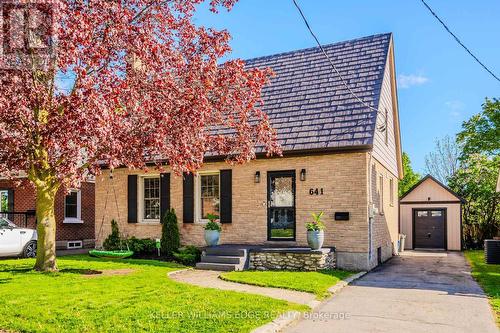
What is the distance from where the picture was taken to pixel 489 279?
11.8m

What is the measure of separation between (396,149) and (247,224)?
31.1ft

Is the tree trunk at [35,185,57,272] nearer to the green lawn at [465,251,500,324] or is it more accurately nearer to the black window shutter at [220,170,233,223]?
the black window shutter at [220,170,233,223]

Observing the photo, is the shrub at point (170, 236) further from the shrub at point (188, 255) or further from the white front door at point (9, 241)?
the white front door at point (9, 241)

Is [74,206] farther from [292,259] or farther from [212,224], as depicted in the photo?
[292,259]

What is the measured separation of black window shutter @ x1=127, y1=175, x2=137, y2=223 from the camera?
16734mm

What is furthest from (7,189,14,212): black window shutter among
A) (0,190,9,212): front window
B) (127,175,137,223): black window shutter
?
(127,175,137,223): black window shutter

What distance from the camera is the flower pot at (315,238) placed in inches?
492

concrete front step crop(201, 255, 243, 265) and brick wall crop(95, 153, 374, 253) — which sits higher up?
brick wall crop(95, 153, 374, 253)

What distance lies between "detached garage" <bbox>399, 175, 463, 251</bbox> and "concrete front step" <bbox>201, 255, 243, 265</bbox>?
1373cm

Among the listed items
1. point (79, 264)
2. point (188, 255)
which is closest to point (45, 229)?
point (79, 264)

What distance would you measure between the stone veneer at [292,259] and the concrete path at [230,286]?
1.46m

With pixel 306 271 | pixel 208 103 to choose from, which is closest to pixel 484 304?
pixel 306 271

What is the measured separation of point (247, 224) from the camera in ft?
47.9

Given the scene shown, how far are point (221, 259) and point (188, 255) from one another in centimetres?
148
